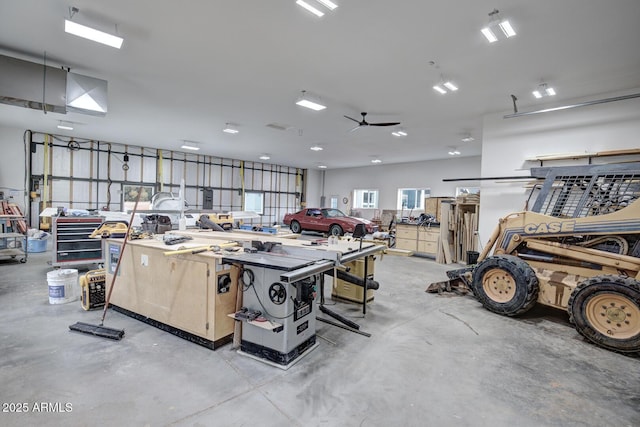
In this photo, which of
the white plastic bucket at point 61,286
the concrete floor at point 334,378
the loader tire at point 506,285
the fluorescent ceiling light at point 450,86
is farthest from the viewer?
the fluorescent ceiling light at point 450,86

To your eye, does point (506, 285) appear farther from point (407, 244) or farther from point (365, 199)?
point (365, 199)

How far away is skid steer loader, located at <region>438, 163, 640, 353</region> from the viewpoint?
2975mm

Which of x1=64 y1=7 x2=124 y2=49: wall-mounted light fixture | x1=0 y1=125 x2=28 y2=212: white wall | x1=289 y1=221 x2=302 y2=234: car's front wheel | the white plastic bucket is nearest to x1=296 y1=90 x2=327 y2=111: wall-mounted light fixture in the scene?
x1=64 y1=7 x2=124 y2=49: wall-mounted light fixture

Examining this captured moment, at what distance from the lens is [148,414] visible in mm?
1879

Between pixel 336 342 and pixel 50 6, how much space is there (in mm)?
4353

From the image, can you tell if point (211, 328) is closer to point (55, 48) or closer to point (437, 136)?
point (55, 48)

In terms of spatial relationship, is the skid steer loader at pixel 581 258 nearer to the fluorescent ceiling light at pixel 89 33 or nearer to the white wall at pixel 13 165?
the fluorescent ceiling light at pixel 89 33

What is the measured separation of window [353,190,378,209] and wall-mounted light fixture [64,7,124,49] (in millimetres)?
11934

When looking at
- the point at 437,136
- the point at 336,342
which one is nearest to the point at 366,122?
the point at 437,136

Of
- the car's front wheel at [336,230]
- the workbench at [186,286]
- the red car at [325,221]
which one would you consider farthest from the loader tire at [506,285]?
the car's front wheel at [336,230]

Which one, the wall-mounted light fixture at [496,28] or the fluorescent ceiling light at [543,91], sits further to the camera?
the fluorescent ceiling light at [543,91]

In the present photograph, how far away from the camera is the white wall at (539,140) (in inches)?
170

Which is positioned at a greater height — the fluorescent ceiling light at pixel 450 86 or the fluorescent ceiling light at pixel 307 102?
the fluorescent ceiling light at pixel 450 86

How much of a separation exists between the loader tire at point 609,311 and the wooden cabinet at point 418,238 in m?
4.47
